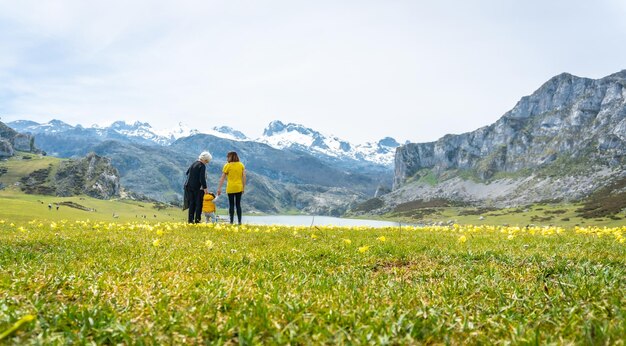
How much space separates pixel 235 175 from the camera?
70.5ft

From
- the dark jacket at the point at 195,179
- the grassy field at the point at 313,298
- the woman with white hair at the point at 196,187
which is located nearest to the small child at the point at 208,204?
the woman with white hair at the point at 196,187

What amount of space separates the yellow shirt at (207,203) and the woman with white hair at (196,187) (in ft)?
2.76

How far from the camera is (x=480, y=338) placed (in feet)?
12.9

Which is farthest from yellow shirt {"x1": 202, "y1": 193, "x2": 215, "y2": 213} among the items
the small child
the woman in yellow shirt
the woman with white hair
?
the woman in yellow shirt

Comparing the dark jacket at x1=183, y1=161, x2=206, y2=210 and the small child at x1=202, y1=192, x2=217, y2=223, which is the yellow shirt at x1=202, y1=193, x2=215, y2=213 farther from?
the dark jacket at x1=183, y1=161, x2=206, y2=210

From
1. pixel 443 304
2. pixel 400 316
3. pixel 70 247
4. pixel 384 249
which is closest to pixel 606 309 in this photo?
pixel 443 304

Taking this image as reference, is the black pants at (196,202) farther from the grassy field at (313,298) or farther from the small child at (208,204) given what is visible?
the grassy field at (313,298)

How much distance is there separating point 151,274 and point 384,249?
539cm

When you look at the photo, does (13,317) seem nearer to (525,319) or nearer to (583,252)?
(525,319)

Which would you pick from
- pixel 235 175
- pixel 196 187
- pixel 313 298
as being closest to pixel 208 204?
pixel 196 187

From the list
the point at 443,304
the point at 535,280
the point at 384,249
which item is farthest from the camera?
the point at 384,249

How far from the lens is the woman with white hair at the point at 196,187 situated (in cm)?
2152

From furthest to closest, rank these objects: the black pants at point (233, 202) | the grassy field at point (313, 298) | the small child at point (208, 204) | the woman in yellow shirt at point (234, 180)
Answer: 1. the small child at point (208, 204)
2. the woman in yellow shirt at point (234, 180)
3. the black pants at point (233, 202)
4. the grassy field at point (313, 298)

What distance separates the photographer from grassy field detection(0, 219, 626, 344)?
3908 mm
